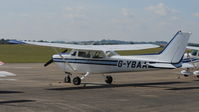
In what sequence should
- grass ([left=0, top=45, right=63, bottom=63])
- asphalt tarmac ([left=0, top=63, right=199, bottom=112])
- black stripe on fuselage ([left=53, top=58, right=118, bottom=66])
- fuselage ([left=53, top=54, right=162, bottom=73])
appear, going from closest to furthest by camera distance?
asphalt tarmac ([left=0, top=63, right=199, bottom=112]) → fuselage ([left=53, top=54, right=162, bottom=73]) → black stripe on fuselage ([left=53, top=58, right=118, bottom=66]) → grass ([left=0, top=45, right=63, bottom=63])

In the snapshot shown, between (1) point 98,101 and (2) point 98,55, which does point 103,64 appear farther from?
(1) point 98,101

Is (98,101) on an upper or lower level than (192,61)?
lower

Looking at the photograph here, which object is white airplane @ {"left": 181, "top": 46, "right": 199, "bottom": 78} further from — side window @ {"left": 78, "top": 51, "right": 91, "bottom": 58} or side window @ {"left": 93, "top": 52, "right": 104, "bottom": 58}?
side window @ {"left": 78, "top": 51, "right": 91, "bottom": 58}

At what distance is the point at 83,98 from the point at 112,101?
49.1 inches

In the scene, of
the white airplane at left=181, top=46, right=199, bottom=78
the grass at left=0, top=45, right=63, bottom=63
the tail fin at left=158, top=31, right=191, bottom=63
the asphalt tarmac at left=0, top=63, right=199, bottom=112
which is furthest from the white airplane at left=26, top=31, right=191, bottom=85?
the grass at left=0, top=45, right=63, bottom=63

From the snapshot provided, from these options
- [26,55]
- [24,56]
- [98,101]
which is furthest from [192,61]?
[26,55]

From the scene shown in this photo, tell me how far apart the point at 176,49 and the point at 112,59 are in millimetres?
2952

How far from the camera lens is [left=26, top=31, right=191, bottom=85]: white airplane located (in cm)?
1767

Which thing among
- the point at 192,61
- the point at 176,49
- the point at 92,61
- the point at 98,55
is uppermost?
the point at 176,49

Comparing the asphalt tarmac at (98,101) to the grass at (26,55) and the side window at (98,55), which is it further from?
the grass at (26,55)

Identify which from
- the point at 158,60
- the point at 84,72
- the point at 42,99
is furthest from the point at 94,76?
the point at 42,99

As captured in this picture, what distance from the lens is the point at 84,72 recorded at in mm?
18594

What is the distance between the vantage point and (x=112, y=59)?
18.1m

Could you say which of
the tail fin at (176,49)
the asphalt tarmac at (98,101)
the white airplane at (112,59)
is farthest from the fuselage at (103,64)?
the asphalt tarmac at (98,101)
